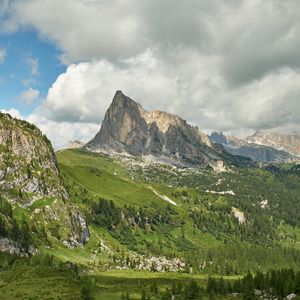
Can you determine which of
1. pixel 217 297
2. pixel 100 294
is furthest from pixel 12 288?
pixel 217 297

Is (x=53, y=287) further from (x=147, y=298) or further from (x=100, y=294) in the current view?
(x=147, y=298)

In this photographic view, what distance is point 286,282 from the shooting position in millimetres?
196250

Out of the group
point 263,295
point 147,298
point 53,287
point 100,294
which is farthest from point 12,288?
point 263,295

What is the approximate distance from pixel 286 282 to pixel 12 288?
120508 mm

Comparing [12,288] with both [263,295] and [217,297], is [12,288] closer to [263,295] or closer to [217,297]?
[217,297]

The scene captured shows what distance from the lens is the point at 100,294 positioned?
19862 cm

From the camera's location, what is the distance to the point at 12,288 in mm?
191500

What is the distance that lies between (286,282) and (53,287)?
104m

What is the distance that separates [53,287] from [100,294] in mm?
21316

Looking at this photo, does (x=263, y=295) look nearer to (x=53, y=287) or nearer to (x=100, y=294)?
(x=100, y=294)

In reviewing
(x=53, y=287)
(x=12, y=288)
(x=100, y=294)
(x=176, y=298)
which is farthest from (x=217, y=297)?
(x=12, y=288)

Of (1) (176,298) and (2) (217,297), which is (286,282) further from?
(1) (176,298)

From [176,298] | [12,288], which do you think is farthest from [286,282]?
[12,288]

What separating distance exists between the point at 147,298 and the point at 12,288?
5875 centimetres
